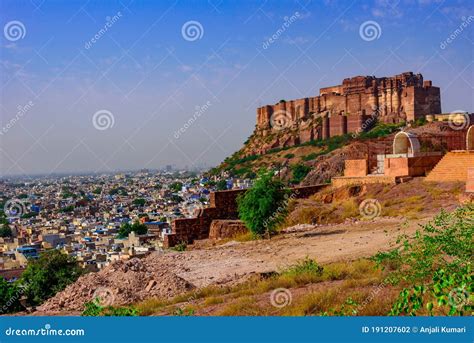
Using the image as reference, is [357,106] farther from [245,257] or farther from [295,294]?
[295,294]

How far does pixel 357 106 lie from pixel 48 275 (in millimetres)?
45662

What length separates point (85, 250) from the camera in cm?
2338

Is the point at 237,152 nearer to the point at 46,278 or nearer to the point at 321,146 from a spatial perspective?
the point at 321,146

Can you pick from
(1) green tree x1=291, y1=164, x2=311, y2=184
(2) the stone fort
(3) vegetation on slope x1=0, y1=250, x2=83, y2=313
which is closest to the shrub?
(3) vegetation on slope x1=0, y1=250, x2=83, y2=313

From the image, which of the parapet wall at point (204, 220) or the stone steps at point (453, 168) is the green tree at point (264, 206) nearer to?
the parapet wall at point (204, 220)

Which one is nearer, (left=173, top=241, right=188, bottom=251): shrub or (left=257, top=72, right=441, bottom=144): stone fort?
(left=173, top=241, right=188, bottom=251): shrub

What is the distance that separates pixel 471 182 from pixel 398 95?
41989 mm

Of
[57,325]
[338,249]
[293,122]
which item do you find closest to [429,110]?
[293,122]

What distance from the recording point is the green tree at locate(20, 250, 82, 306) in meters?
11.5

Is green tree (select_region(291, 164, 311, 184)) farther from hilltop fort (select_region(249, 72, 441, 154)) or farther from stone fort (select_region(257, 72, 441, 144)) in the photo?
stone fort (select_region(257, 72, 441, 144))

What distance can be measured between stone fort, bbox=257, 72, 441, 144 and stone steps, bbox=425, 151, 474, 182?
118 ft
